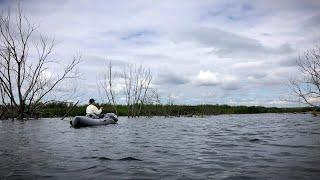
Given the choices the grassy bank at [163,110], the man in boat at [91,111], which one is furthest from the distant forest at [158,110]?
the man in boat at [91,111]

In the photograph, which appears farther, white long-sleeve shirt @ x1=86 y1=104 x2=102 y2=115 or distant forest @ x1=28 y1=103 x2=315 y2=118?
distant forest @ x1=28 y1=103 x2=315 y2=118

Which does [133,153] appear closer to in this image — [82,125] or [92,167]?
[92,167]

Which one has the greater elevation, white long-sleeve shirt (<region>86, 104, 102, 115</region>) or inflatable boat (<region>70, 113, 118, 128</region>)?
white long-sleeve shirt (<region>86, 104, 102, 115</region>)

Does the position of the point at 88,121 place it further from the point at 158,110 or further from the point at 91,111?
the point at 158,110

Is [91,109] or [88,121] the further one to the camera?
[91,109]

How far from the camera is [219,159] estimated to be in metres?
8.27

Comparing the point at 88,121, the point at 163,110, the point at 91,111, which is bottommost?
the point at 88,121

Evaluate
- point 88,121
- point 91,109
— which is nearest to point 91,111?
point 91,109

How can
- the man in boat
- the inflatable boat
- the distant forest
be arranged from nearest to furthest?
the inflatable boat
the man in boat
the distant forest

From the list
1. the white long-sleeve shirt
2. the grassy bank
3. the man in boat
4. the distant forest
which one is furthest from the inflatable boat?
the grassy bank

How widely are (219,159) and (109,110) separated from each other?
3318cm

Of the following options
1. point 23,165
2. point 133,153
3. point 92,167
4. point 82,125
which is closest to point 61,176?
point 92,167

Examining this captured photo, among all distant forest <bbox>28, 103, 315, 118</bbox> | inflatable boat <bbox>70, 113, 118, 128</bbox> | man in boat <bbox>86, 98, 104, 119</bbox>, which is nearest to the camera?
inflatable boat <bbox>70, 113, 118, 128</bbox>

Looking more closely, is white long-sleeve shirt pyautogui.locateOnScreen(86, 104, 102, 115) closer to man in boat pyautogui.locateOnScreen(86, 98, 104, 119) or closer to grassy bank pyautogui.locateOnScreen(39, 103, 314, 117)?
man in boat pyautogui.locateOnScreen(86, 98, 104, 119)
